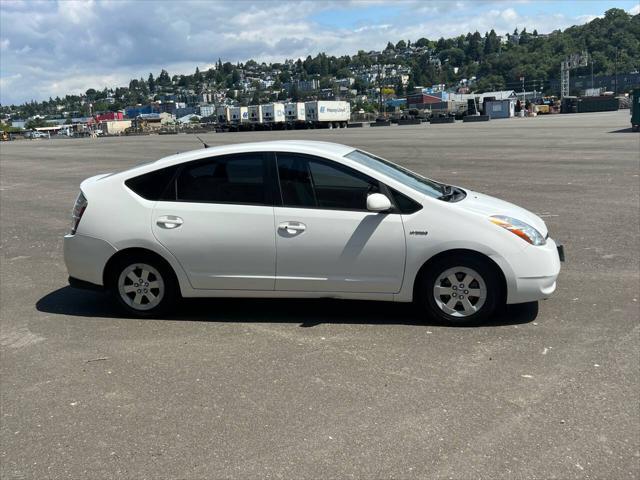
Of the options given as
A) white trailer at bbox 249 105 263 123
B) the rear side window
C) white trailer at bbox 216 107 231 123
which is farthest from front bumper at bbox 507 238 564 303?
white trailer at bbox 216 107 231 123

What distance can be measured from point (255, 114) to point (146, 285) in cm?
8711

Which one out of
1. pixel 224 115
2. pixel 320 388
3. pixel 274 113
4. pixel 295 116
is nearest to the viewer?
pixel 320 388

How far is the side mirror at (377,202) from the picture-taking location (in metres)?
5.25

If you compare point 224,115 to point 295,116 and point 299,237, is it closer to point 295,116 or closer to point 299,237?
point 295,116

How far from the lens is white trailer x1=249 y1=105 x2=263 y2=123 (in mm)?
89625

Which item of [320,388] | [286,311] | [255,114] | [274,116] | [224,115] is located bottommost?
[320,388]

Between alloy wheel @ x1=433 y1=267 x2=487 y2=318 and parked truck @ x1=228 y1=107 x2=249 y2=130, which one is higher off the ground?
parked truck @ x1=228 y1=107 x2=249 y2=130

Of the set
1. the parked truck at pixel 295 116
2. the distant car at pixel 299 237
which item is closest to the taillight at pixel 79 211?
the distant car at pixel 299 237

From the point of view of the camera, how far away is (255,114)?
90.6 m

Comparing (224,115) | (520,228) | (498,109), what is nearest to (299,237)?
(520,228)

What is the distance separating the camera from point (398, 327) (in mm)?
5441

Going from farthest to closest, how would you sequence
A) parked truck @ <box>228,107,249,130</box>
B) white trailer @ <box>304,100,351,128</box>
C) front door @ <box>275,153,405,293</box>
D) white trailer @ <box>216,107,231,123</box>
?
white trailer @ <box>216,107,231,123</box> → parked truck @ <box>228,107,249,130</box> → white trailer @ <box>304,100,351,128</box> → front door @ <box>275,153,405,293</box>

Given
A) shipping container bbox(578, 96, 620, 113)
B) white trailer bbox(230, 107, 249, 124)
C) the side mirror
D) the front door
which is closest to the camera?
the side mirror

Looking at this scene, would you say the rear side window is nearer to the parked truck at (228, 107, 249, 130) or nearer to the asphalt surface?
the asphalt surface
